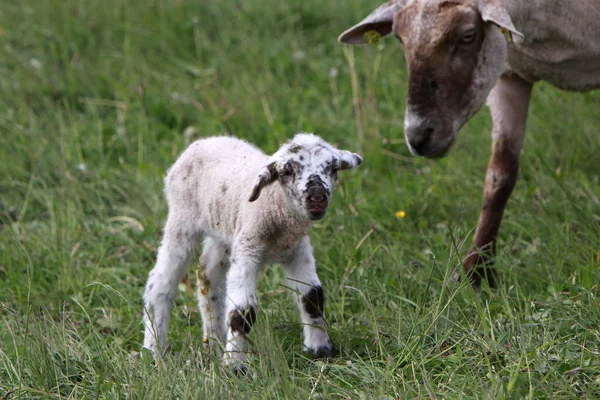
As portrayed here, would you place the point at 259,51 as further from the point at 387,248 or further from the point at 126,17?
the point at 387,248

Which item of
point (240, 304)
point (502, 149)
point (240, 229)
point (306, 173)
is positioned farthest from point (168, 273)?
point (502, 149)

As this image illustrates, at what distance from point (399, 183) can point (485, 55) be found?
1.68 meters

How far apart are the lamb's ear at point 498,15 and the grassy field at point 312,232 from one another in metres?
0.93

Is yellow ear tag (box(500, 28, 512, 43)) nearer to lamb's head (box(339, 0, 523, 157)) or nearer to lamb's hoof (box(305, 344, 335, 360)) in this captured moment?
lamb's head (box(339, 0, 523, 157))

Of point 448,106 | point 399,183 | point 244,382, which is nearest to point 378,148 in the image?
point 399,183

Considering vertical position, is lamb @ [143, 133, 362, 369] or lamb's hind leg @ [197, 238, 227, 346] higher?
lamb @ [143, 133, 362, 369]

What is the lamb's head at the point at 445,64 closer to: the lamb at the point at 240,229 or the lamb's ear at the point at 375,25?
the lamb's ear at the point at 375,25

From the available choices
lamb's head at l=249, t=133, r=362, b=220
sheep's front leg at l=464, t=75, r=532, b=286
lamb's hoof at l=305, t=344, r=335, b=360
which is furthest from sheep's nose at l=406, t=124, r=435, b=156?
A: lamb's hoof at l=305, t=344, r=335, b=360

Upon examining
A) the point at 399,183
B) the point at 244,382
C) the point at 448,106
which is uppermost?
the point at 448,106

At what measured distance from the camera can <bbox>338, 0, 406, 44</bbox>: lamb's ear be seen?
4.80 m

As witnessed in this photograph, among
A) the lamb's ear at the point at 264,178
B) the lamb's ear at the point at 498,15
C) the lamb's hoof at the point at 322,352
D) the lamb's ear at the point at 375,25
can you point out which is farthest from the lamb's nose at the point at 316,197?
the lamb's ear at the point at 375,25

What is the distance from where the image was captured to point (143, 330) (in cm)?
449

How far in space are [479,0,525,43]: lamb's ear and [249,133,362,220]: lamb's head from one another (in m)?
0.98

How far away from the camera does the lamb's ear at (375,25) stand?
15.8 ft
